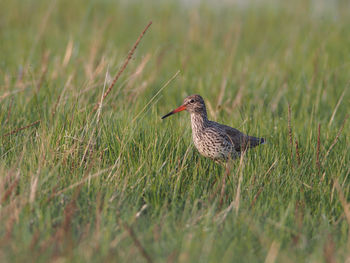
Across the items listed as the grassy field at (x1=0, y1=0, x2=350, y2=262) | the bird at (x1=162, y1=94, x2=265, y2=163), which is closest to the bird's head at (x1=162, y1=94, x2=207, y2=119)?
the bird at (x1=162, y1=94, x2=265, y2=163)

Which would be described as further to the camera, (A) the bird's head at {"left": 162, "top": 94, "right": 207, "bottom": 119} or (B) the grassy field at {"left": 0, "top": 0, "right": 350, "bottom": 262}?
(A) the bird's head at {"left": 162, "top": 94, "right": 207, "bottom": 119}

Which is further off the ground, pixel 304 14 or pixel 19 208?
pixel 304 14

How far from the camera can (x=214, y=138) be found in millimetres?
5344

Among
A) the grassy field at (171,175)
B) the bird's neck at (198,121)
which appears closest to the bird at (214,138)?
the bird's neck at (198,121)

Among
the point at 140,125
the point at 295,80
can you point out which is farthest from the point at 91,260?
the point at 295,80

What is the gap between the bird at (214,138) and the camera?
205 inches

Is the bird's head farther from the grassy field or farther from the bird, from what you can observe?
the grassy field

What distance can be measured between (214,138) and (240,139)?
31 cm

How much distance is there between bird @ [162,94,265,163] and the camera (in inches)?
205

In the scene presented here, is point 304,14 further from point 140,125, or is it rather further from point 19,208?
point 19,208

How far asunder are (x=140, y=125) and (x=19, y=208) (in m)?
1.95

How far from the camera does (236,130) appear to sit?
18.2 ft

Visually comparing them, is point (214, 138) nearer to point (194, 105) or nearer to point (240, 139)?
point (240, 139)

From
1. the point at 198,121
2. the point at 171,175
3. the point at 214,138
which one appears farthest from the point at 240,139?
the point at 171,175
